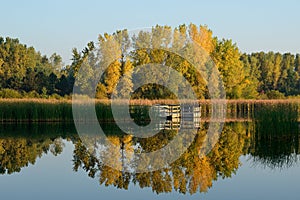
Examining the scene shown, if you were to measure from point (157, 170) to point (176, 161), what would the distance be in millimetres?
1131

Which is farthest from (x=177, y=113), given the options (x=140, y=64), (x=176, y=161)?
(x=176, y=161)

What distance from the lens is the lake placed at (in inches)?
299

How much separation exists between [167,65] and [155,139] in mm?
19296

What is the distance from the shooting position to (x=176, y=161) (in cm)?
1048

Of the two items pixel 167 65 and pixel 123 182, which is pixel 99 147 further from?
pixel 167 65

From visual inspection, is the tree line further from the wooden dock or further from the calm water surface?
the calm water surface

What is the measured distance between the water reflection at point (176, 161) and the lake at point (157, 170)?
15 mm

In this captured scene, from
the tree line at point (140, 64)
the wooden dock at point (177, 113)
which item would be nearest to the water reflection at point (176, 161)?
the wooden dock at point (177, 113)

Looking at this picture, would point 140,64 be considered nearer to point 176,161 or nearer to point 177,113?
point 177,113

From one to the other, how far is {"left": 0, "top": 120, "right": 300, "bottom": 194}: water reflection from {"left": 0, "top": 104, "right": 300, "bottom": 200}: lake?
0.6 inches

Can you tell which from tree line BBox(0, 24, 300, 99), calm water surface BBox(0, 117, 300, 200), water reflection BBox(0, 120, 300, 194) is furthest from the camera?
tree line BBox(0, 24, 300, 99)

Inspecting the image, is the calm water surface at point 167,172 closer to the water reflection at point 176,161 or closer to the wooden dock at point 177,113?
the water reflection at point 176,161

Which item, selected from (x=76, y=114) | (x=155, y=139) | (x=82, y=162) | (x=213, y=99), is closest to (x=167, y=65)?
(x=213, y=99)

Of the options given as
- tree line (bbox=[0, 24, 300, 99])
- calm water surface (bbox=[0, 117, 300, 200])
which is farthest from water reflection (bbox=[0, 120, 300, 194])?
tree line (bbox=[0, 24, 300, 99])
